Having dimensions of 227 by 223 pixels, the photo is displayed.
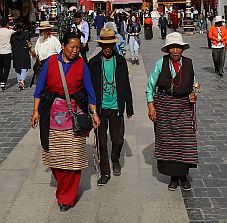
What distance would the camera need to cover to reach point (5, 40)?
35.9 feet

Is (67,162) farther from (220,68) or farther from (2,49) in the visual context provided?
(220,68)

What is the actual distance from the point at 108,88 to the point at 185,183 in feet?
4.29

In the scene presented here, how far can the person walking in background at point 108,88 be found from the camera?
486 cm

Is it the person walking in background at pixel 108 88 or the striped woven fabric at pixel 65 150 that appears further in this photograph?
the person walking in background at pixel 108 88

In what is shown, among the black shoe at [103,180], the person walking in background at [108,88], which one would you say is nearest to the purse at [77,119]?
the person walking in background at [108,88]

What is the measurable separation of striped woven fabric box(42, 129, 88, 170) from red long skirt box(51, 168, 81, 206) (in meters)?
0.11

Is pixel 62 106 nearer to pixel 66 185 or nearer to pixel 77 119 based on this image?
Answer: pixel 77 119

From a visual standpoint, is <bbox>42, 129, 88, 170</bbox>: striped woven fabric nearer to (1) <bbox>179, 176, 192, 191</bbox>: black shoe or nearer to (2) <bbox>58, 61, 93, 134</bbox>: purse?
(2) <bbox>58, 61, 93, 134</bbox>: purse

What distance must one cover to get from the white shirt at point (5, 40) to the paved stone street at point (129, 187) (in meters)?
3.24

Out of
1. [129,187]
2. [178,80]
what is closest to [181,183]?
Result: [129,187]

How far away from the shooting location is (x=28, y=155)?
6344 mm

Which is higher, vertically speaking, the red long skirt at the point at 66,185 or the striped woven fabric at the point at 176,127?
the striped woven fabric at the point at 176,127

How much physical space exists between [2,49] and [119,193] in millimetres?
6979

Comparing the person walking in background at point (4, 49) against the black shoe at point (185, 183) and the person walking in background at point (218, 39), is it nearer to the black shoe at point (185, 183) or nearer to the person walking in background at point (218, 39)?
the person walking in background at point (218, 39)
